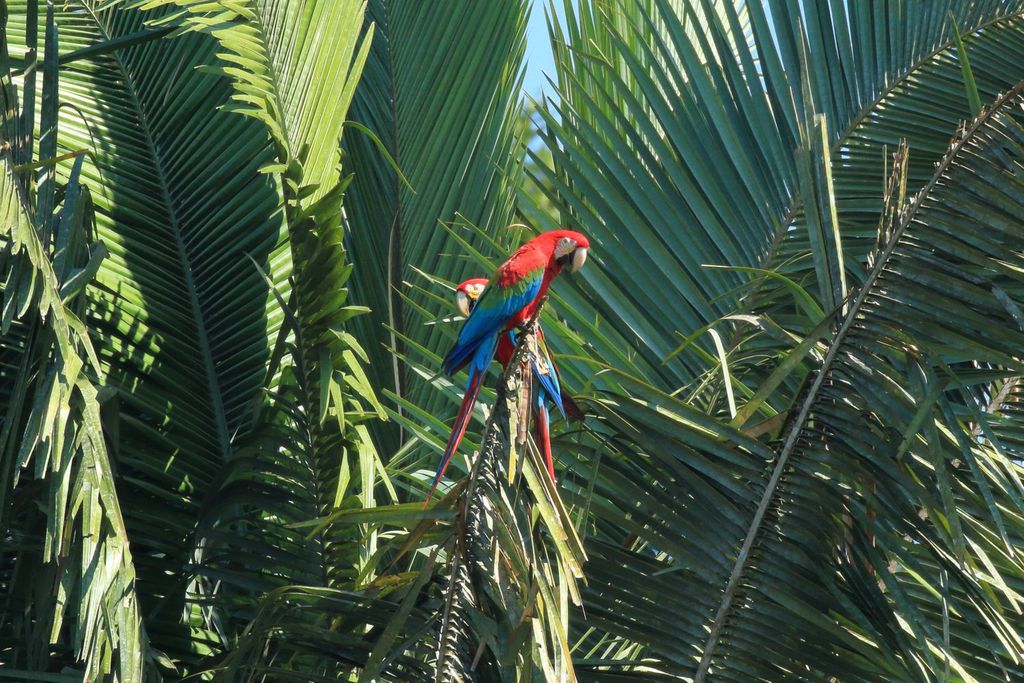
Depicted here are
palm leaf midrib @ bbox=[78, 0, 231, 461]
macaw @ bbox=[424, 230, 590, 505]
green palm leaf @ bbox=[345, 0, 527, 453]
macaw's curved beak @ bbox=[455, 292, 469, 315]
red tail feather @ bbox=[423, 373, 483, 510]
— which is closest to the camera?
red tail feather @ bbox=[423, 373, 483, 510]

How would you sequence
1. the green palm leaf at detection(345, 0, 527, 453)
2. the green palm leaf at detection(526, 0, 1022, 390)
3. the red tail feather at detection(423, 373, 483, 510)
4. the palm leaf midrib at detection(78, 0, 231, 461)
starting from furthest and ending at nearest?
the green palm leaf at detection(345, 0, 527, 453) < the palm leaf midrib at detection(78, 0, 231, 461) < the green palm leaf at detection(526, 0, 1022, 390) < the red tail feather at detection(423, 373, 483, 510)

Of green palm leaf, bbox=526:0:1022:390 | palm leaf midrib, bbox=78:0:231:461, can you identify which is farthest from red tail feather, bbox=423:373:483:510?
palm leaf midrib, bbox=78:0:231:461

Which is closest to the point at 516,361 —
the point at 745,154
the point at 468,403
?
the point at 468,403

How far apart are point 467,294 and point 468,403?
2.64ft

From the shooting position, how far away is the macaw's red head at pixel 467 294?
273 cm

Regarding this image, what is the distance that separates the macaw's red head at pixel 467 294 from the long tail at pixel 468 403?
35 cm

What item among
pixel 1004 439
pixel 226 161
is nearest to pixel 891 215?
pixel 1004 439

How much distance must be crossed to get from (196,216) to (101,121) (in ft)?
1.40

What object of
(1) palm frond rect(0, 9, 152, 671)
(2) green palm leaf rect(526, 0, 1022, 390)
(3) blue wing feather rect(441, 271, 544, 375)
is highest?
(2) green palm leaf rect(526, 0, 1022, 390)

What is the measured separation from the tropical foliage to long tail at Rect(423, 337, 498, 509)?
0.16ft

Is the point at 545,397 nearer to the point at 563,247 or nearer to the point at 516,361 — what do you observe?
the point at 516,361

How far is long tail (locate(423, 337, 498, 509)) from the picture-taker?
74.6 inches

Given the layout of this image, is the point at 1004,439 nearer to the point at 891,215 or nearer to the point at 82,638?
the point at 891,215

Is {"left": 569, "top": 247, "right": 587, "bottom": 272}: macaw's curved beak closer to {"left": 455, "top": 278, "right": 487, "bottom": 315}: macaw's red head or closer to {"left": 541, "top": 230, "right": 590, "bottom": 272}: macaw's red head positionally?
{"left": 541, "top": 230, "right": 590, "bottom": 272}: macaw's red head
